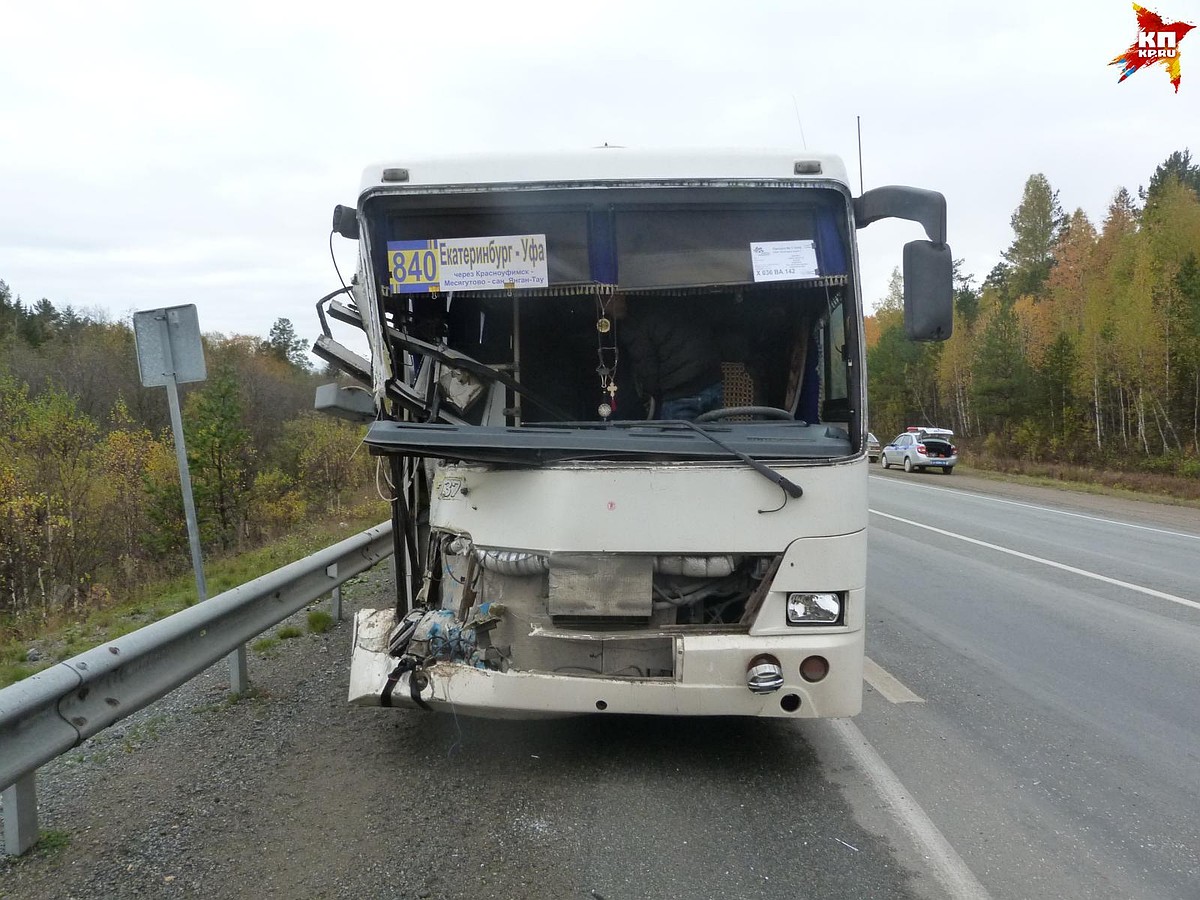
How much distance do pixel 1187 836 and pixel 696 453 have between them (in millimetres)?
2535

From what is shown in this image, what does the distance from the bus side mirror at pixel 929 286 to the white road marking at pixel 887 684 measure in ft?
7.72

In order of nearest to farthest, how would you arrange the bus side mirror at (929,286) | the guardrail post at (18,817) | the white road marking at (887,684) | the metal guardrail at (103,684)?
1. the metal guardrail at (103,684)
2. the guardrail post at (18,817)
3. the bus side mirror at (929,286)
4. the white road marking at (887,684)

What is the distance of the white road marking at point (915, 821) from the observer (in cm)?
316

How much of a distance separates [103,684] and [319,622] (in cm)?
387

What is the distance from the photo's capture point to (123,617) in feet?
29.7

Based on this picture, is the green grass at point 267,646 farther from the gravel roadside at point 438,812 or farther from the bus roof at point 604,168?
the bus roof at point 604,168

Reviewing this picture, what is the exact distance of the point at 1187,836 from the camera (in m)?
3.60

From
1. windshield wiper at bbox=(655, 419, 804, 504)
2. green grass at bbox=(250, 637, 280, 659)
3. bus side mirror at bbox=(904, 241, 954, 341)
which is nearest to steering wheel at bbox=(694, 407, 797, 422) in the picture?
windshield wiper at bbox=(655, 419, 804, 504)

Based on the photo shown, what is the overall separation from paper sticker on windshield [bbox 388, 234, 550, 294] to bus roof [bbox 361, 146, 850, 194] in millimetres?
292

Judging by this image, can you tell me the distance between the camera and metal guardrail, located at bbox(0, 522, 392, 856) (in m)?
2.98

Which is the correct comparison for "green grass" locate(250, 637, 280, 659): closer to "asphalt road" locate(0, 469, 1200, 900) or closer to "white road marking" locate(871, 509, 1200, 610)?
"asphalt road" locate(0, 469, 1200, 900)

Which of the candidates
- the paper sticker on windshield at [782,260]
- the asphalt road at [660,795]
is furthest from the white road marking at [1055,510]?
the paper sticker on windshield at [782,260]

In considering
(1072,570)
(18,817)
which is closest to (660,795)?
(18,817)

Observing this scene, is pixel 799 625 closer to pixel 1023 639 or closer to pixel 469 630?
pixel 469 630
